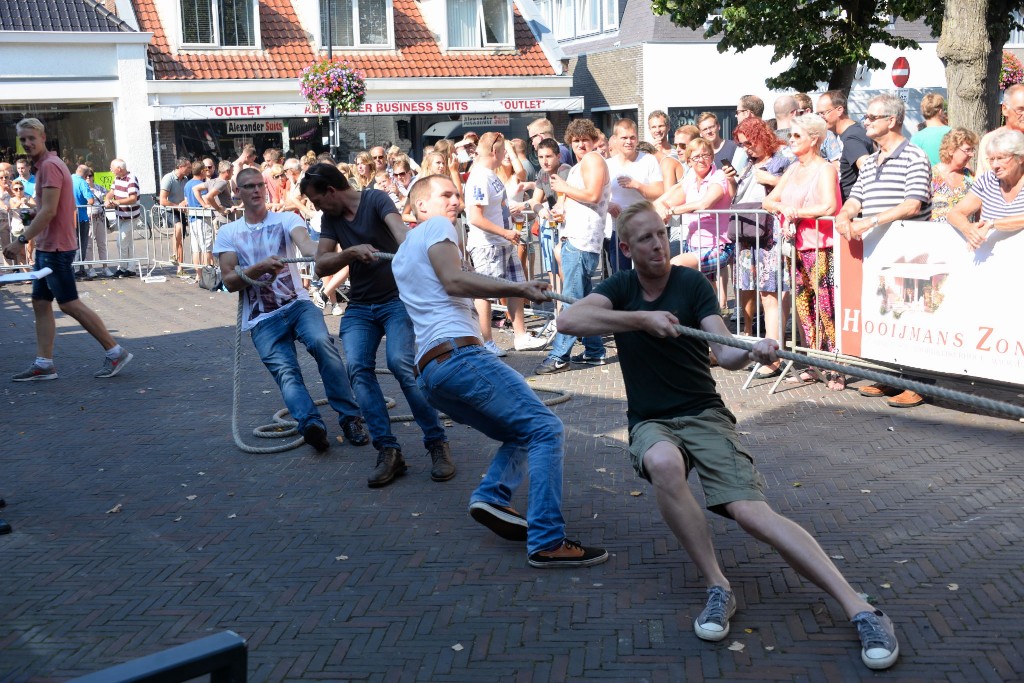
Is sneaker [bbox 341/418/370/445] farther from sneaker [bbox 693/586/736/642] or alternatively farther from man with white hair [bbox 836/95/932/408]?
man with white hair [bbox 836/95/932/408]

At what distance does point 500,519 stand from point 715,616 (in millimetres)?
1305

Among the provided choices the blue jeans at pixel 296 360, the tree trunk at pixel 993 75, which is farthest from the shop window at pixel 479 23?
the blue jeans at pixel 296 360

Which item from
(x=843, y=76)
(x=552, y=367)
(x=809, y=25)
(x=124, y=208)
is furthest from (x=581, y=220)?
(x=843, y=76)

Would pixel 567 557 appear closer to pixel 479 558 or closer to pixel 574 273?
pixel 479 558

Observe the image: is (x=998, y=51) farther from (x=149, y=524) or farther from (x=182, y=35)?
(x=182, y=35)

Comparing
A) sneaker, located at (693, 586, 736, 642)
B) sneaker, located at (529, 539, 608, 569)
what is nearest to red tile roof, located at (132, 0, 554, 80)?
sneaker, located at (529, 539, 608, 569)

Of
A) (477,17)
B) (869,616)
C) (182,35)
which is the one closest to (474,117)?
(477,17)

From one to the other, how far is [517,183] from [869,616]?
8.32 meters

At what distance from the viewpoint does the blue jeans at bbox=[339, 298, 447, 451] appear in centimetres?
650

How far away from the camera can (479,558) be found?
5.20 meters

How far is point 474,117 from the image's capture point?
2922cm

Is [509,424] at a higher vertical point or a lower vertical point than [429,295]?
lower

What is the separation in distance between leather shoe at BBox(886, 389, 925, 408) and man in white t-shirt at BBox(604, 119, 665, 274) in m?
2.71

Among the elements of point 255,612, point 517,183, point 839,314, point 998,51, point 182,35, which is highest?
point 182,35
